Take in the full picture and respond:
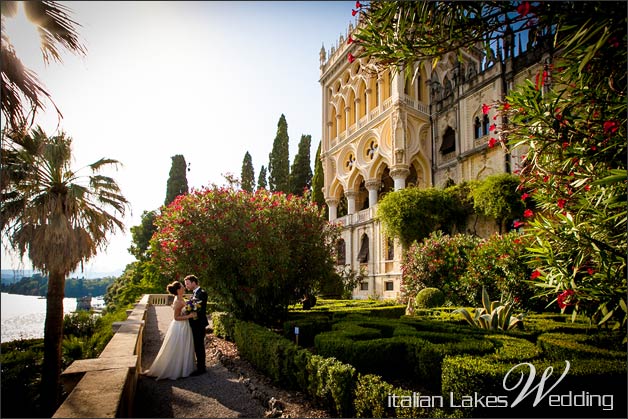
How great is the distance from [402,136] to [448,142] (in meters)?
3.01

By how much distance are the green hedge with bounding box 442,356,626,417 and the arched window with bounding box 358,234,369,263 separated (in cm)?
2089

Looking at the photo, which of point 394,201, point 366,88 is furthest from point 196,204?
point 366,88

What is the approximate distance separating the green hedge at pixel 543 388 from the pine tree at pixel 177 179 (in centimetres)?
3422

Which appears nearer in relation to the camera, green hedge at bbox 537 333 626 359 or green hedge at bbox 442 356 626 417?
green hedge at bbox 442 356 626 417

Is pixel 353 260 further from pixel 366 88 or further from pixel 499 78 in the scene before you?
pixel 499 78

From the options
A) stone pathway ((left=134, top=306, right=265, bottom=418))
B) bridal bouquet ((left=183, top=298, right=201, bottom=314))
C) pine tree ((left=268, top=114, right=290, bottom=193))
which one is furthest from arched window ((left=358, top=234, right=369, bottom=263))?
bridal bouquet ((left=183, top=298, right=201, bottom=314))

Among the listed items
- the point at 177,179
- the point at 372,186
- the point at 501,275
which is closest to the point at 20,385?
the point at 501,275

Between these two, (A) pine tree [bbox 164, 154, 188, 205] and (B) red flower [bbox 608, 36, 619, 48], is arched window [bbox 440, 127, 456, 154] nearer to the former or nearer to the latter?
(B) red flower [bbox 608, 36, 619, 48]

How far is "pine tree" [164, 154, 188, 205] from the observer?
34812 millimetres

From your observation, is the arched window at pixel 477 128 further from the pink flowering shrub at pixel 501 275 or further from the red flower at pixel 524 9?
the red flower at pixel 524 9

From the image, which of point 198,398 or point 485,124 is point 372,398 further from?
point 485,124

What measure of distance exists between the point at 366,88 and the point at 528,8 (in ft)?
80.5

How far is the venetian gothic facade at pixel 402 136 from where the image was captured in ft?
65.0

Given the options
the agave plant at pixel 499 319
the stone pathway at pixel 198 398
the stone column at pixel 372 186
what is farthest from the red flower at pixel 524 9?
the stone column at pixel 372 186
